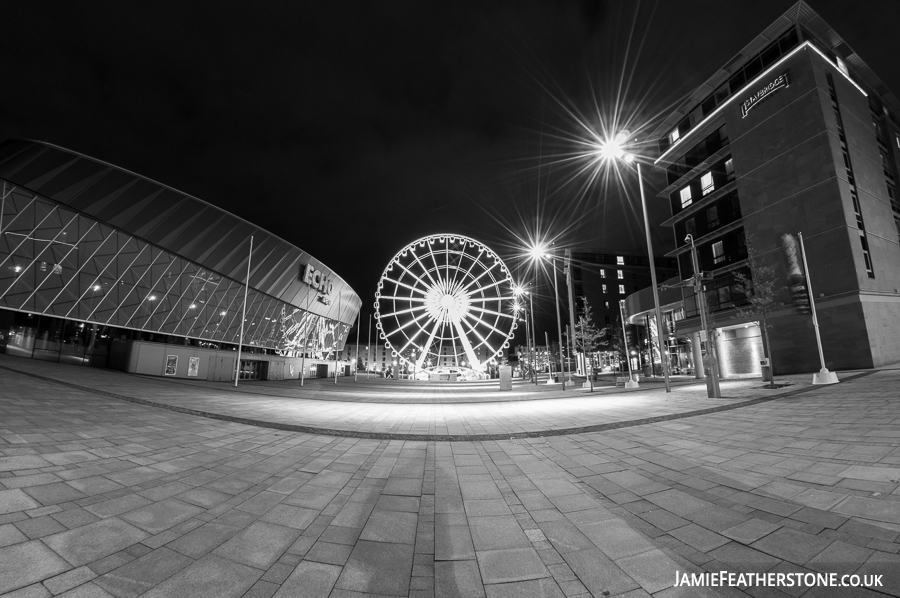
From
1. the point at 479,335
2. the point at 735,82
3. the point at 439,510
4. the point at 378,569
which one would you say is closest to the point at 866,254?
the point at 735,82

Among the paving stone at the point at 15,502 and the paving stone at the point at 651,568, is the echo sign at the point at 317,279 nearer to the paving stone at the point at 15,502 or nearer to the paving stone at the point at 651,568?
the paving stone at the point at 15,502

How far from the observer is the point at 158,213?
37094 mm

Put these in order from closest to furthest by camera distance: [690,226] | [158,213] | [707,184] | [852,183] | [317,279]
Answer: [852,183]
[158,213]
[707,184]
[690,226]
[317,279]

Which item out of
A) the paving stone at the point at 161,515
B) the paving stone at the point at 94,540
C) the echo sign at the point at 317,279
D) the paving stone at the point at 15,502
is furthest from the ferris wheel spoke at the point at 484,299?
the paving stone at the point at 94,540

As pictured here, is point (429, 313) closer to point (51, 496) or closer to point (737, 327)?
point (737, 327)

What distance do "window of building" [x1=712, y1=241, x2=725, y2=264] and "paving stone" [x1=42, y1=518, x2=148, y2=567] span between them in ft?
154

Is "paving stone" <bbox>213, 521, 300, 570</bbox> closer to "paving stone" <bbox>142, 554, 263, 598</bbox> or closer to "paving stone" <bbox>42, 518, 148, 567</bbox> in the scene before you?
"paving stone" <bbox>142, 554, 263, 598</bbox>

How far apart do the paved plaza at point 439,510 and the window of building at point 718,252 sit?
3432 centimetres

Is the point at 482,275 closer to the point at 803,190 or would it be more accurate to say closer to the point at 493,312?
the point at 493,312

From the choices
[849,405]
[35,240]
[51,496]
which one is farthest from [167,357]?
[849,405]

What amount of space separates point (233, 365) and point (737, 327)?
53.9 m

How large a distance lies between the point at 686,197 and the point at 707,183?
2.92m

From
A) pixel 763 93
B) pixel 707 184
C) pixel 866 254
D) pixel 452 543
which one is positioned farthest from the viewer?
pixel 707 184

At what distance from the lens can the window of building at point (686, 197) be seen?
4101 centimetres
